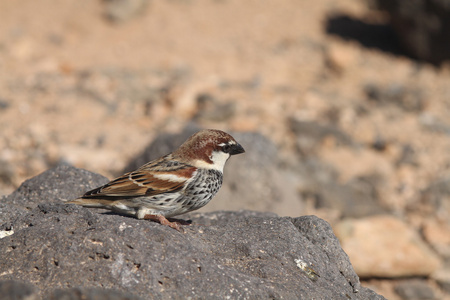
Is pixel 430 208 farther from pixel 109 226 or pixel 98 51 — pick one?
pixel 98 51

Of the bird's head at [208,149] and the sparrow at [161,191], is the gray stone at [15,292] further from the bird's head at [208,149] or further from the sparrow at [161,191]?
the bird's head at [208,149]

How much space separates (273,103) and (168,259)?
10242mm

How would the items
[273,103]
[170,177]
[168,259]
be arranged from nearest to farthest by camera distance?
[168,259] < [170,177] < [273,103]

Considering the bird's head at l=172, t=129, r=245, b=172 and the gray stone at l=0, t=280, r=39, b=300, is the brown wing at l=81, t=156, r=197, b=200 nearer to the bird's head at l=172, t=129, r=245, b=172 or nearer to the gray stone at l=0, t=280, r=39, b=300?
the bird's head at l=172, t=129, r=245, b=172

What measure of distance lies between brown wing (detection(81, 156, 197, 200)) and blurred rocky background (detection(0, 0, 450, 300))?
346 cm

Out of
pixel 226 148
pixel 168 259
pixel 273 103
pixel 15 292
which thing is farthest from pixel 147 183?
pixel 273 103

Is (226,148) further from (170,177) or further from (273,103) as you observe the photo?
(273,103)

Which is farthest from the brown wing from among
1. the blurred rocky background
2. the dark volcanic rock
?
the dark volcanic rock

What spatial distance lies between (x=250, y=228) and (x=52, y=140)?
806 cm

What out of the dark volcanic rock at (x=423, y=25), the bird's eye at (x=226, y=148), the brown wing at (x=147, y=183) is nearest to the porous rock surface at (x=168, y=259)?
the brown wing at (x=147, y=183)

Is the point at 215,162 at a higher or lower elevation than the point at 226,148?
lower

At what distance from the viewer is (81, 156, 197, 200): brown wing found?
5355mm

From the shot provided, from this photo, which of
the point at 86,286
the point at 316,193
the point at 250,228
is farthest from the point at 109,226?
the point at 316,193

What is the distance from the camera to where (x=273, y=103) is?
46.7 ft
